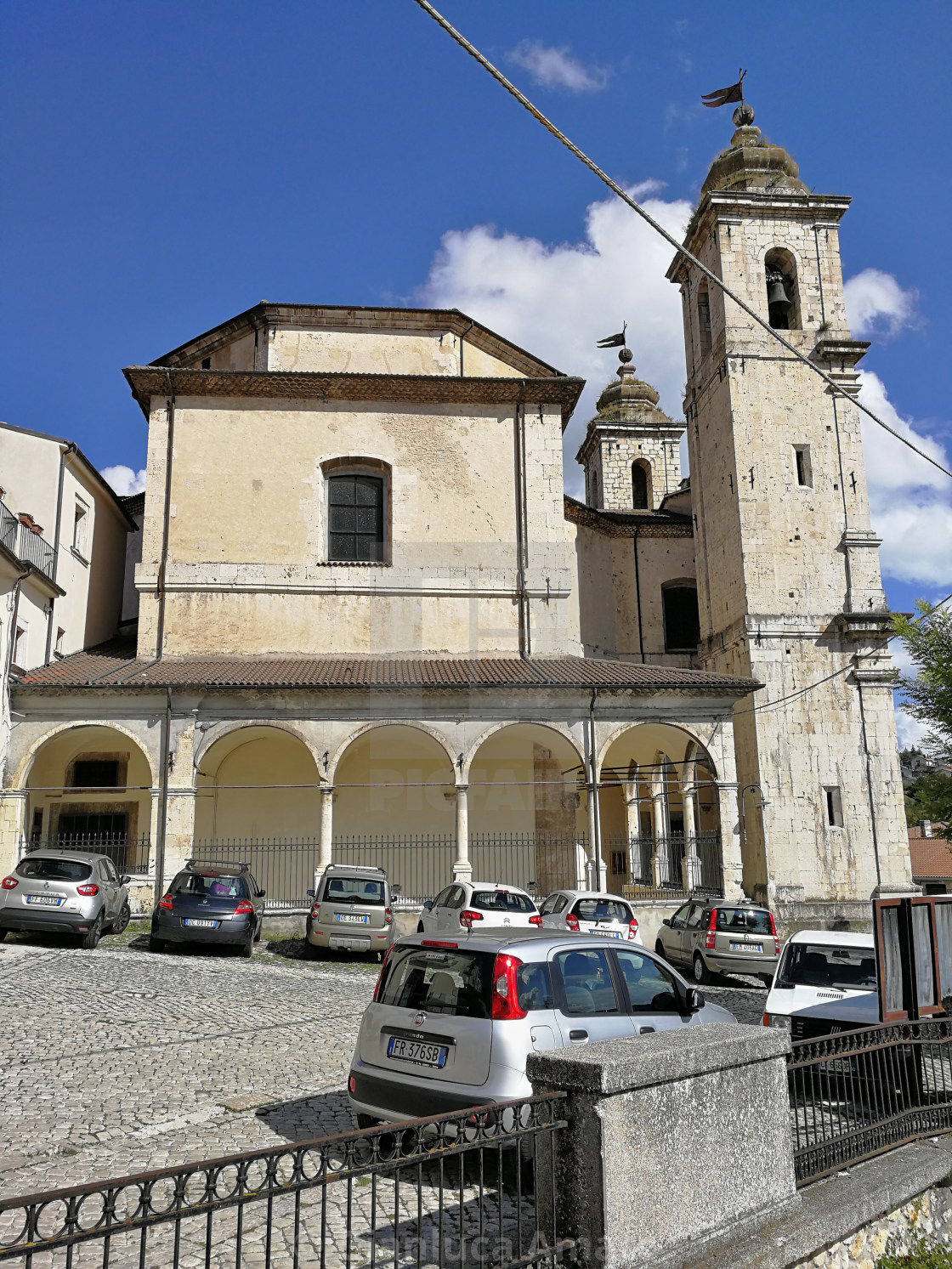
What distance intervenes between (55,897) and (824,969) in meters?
10.8

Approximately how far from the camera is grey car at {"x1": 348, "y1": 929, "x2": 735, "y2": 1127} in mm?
5352

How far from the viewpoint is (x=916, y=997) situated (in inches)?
281

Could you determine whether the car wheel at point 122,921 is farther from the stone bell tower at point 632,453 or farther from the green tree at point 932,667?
the stone bell tower at point 632,453

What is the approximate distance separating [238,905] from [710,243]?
23.0 m

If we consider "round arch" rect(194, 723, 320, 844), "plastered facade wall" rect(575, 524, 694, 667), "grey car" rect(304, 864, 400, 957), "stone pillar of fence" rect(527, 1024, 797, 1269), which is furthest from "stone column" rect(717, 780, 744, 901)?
"stone pillar of fence" rect(527, 1024, 797, 1269)

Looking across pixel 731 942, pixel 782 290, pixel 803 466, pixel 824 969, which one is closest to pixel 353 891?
pixel 731 942

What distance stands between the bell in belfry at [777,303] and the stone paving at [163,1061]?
2037 cm

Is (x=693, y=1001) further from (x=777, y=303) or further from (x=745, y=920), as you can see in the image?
(x=777, y=303)

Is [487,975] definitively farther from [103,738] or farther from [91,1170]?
[103,738]

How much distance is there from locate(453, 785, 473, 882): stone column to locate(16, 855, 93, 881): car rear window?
7204 millimetres

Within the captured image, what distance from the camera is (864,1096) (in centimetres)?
582

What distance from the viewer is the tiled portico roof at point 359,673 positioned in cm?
1925

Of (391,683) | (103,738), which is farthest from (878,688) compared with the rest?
(103,738)

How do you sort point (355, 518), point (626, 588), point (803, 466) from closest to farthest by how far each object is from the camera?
1. point (355, 518)
2. point (803, 466)
3. point (626, 588)
